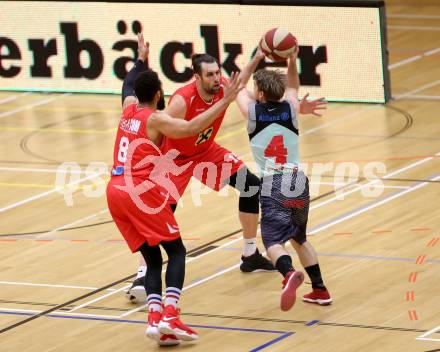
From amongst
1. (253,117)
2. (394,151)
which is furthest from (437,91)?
(253,117)

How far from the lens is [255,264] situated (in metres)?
11.7

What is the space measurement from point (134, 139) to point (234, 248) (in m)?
2.86

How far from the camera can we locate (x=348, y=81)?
60.6 feet

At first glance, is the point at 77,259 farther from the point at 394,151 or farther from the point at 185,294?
the point at 394,151

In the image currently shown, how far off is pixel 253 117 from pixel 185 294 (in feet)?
6.17

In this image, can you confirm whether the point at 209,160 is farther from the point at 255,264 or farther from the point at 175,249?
the point at 175,249

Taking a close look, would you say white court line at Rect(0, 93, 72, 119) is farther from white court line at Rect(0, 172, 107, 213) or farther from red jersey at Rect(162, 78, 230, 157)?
red jersey at Rect(162, 78, 230, 157)

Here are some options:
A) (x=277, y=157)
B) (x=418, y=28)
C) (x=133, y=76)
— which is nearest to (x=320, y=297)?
(x=277, y=157)

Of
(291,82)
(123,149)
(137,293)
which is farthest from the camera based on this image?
(137,293)

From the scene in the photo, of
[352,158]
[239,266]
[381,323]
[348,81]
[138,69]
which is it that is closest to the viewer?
[381,323]

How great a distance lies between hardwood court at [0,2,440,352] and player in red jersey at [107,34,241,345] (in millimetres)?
325

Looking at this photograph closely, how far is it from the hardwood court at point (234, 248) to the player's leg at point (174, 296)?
0.15m

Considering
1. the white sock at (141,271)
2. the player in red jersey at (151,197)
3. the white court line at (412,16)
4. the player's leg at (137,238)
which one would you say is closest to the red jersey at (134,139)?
the player in red jersey at (151,197)

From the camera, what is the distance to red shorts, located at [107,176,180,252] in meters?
9.87
